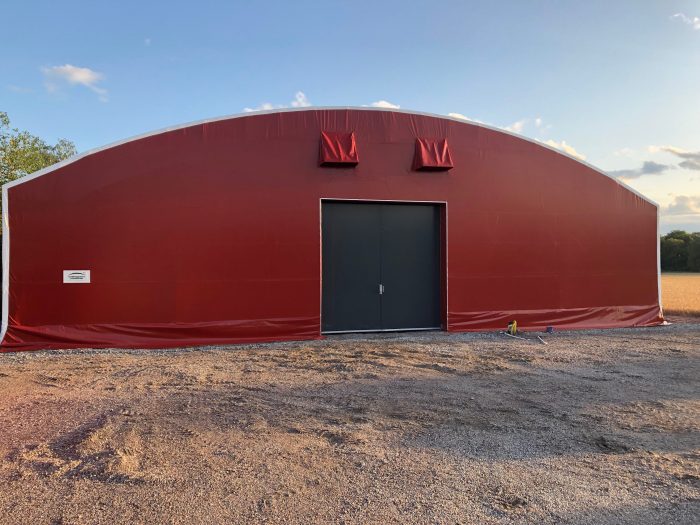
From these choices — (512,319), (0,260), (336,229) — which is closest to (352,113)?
(336,229)

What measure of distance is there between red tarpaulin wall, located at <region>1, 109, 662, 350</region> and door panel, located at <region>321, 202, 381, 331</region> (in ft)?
1.30

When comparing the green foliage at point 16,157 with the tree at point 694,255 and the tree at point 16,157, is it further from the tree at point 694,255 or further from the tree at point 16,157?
the tree at point 694,255

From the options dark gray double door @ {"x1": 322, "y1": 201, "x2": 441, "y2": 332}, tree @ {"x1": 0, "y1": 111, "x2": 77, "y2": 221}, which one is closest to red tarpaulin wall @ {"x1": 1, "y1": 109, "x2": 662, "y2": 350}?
dark gray double door @ {"x1": 322, "y1": 201, "x2": 441, "y2": 332}

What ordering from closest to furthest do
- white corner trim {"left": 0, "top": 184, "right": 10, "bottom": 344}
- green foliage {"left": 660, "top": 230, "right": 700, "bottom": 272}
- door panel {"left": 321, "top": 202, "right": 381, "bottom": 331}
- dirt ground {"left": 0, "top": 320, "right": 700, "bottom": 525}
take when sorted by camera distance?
dirt ground {"left": 0, "top": 320, "right": 700, "bottom": 525} < white corner trim {"left": 0, "top": 184, "right": 10, "bottom": 344} < door panel {"left": 321, "top": 202, "right": 381, "bottom": 331} < green foliage {"left": 660, "top": 230, "right": 700, "bottom": 272}

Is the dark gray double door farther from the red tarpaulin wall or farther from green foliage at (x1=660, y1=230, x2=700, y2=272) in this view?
green foliage at (x1=660, y1=230, x2=700, y2=272)

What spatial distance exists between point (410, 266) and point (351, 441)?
302 inches

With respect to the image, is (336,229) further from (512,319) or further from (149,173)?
(512,319)

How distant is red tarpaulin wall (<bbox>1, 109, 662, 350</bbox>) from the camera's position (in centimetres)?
1023

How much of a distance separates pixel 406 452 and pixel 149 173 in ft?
27.6

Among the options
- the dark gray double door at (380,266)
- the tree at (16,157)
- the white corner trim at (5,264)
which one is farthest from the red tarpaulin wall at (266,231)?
the tree at (16,157)

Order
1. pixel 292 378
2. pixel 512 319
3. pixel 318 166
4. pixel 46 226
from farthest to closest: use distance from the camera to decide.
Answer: pixel 512 319, pixel 318 166, pixel 46 226, pixel 292 378

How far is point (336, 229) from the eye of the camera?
11.8 m

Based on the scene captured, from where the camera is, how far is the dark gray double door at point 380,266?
462 inches

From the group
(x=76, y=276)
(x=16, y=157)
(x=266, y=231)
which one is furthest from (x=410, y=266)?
(x=16, y=157)
